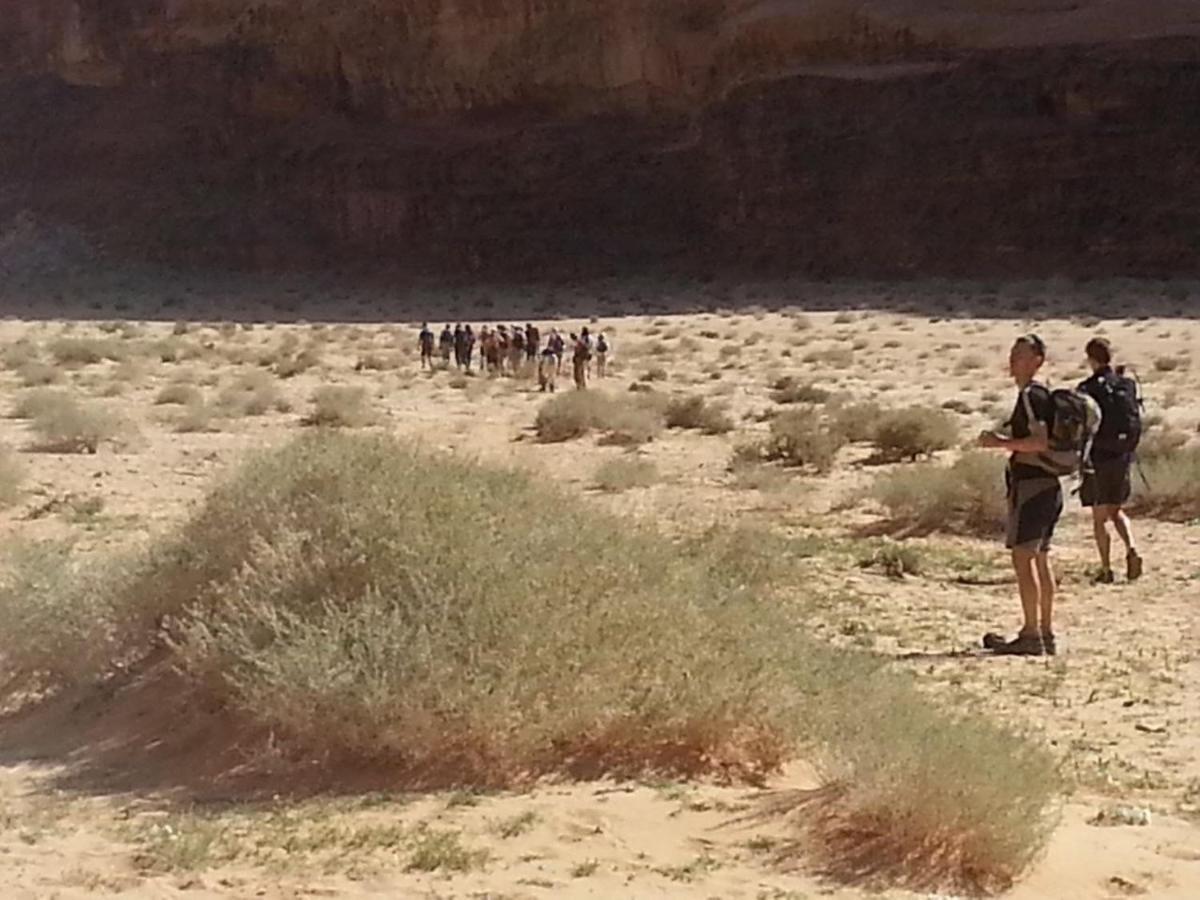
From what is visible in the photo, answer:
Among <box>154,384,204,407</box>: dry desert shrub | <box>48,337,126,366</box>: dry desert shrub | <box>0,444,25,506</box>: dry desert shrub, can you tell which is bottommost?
<box>0,444,25,506</box>: dry desert shrub

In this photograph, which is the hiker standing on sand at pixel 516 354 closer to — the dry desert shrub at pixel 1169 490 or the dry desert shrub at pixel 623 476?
the dry desert shrub at pixel 623 476

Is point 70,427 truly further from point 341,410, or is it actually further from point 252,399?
point 252,399

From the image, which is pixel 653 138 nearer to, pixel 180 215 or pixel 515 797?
pixel 180 215

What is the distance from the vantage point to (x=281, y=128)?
57.0 m

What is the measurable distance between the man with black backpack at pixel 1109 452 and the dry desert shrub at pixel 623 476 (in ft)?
16.9

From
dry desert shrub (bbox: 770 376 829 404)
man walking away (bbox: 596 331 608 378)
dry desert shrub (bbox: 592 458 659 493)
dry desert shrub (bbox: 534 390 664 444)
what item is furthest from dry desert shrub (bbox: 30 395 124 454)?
man walking away (bbox: 596 331 608 378)

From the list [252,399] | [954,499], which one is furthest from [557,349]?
[954,499]

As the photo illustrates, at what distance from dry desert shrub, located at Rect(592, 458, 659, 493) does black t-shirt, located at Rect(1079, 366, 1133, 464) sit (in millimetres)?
5341

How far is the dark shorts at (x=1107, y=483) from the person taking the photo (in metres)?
10.8

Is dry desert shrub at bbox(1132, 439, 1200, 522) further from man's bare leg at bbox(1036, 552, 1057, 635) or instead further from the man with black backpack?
man's bare leg at bbox(1036, 552, 1057, 635)

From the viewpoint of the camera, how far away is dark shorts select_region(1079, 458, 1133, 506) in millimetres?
10805

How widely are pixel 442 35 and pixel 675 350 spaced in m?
26.0

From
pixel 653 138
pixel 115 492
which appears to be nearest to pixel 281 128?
pixel 653 138

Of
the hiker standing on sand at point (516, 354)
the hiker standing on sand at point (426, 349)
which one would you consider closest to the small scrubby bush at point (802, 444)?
the hiker standing on sand at point (516, 354)
